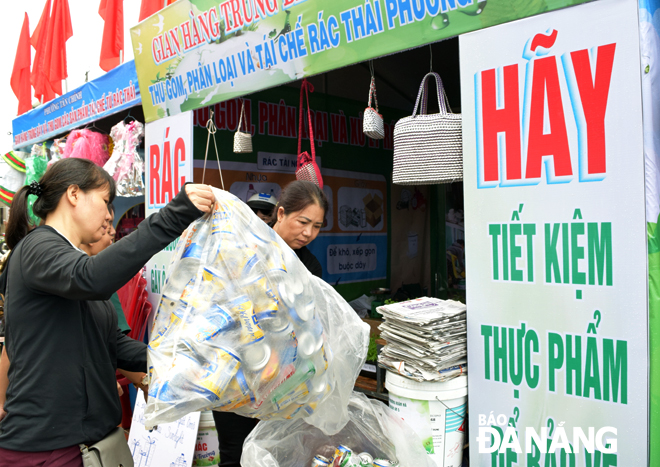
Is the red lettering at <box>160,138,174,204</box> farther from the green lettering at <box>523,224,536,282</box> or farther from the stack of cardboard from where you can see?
the green lettering at <box>523,224,536,282</box>

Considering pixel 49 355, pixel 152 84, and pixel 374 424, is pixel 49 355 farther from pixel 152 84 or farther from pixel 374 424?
pixel 152 84

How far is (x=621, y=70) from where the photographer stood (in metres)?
1.67

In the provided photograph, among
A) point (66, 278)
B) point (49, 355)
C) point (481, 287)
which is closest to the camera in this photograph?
point (66, 278)

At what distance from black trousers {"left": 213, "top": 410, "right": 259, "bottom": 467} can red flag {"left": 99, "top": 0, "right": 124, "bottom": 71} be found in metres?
4.72

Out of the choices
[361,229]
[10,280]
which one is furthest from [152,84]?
[10,280]

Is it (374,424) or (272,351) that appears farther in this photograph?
(374,424)

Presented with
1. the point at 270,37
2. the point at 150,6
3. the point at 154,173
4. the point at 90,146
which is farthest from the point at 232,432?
the point at 150,6

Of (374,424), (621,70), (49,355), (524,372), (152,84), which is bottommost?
(374,424)

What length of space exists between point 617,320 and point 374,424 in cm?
94

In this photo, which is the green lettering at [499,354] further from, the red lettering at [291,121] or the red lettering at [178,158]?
the red lettering at [291,121]

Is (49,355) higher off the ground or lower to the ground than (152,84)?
lower

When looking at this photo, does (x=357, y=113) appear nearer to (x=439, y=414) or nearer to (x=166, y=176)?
(x=166, y=176)

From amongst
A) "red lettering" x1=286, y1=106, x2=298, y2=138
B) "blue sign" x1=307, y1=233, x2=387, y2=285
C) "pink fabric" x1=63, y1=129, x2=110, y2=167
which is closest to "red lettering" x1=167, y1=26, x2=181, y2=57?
"red lettering" x1=286, y1=106, x2=298, y2=138

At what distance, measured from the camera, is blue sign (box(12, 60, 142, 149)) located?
175 inches
